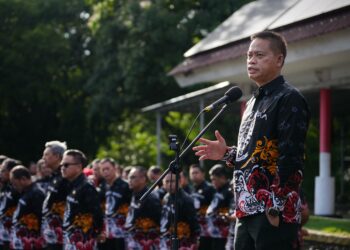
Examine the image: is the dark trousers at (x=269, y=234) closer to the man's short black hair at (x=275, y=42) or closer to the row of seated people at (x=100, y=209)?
the man's short black hair at (x=275, y=42)

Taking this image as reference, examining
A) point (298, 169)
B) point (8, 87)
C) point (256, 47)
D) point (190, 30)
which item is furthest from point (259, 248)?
point (8, 87)

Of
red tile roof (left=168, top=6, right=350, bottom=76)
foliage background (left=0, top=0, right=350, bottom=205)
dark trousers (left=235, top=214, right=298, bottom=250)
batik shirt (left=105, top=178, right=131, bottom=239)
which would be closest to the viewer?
dark trousers (left=235, top=214, right=298, bottom=250)

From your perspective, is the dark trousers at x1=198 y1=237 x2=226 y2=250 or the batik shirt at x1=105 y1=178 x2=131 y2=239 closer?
the dark trousers at x1=198 y1=237 x2=226 y2=250

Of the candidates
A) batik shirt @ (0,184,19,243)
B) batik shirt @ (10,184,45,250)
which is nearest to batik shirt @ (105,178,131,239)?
batik shirt @ (0,184,19,243)

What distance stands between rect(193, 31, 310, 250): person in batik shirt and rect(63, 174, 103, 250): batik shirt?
4.13 m

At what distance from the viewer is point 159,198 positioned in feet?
36.3

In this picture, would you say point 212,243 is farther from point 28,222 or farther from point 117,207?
point 28,222

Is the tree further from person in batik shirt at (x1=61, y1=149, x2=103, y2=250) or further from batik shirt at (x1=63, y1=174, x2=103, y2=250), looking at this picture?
batik shirt at (x1=63, y1=174, x2=103, y2=250)

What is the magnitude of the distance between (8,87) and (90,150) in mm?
4637

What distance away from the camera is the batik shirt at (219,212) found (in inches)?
464

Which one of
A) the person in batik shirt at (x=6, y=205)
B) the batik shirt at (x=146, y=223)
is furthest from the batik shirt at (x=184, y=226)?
the person in batik shirt at (x=6, y=205)

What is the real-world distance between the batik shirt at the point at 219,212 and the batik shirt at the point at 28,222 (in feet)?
8.98

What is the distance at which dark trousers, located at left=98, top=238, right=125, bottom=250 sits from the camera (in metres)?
12.4

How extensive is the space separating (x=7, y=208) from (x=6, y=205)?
2.2 inches
